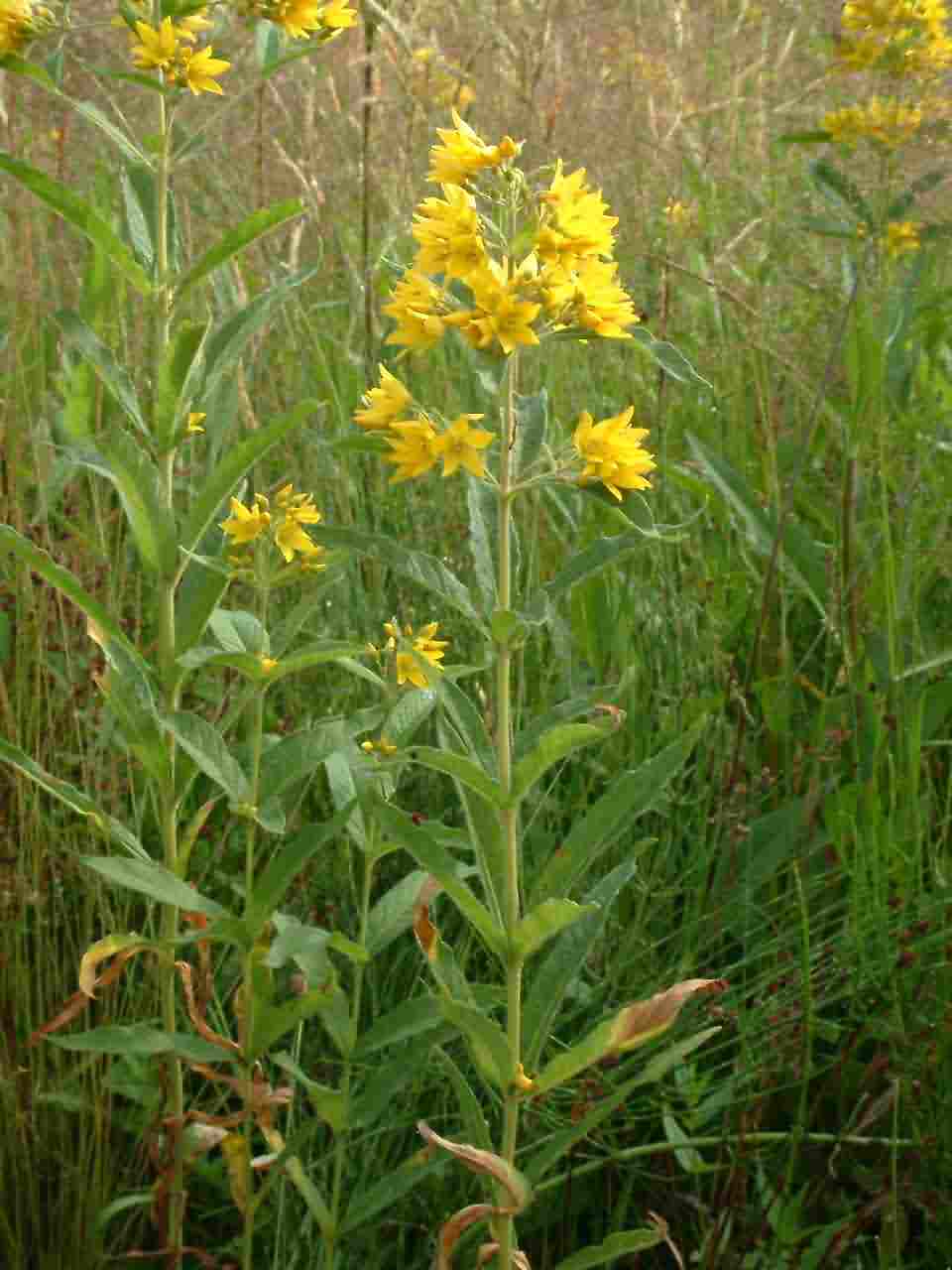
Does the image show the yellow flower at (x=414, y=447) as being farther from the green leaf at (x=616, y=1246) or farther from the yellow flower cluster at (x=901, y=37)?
the yellow flower cluster at (x=901, y=37)

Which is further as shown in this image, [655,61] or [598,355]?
[655,61]

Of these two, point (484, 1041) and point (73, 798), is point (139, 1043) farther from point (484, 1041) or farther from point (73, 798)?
point (484, 1041)

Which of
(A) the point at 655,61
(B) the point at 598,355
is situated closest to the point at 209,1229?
(B) the point at 598,355

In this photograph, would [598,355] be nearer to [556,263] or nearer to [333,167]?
[333,167]

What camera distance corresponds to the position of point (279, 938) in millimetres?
1311

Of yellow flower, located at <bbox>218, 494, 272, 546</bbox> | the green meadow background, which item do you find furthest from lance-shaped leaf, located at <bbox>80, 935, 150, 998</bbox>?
yellow flower, located at <bbox>218, 494, 272, 546</bbox>

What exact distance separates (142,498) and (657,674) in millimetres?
834

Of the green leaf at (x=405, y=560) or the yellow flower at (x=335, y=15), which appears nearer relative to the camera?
the green leaf at (x=405, y=560)

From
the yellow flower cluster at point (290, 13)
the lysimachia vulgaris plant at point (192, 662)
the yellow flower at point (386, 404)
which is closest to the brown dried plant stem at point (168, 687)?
the lysimachia vulgaris plant at point (192, 662)

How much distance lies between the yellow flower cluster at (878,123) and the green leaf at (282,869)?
5.14ft

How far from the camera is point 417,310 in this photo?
1200 millimetres

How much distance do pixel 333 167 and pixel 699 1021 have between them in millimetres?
2201

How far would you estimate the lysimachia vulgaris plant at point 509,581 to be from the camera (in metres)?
1.16

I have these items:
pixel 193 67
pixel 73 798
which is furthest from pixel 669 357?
pixel 73 798
